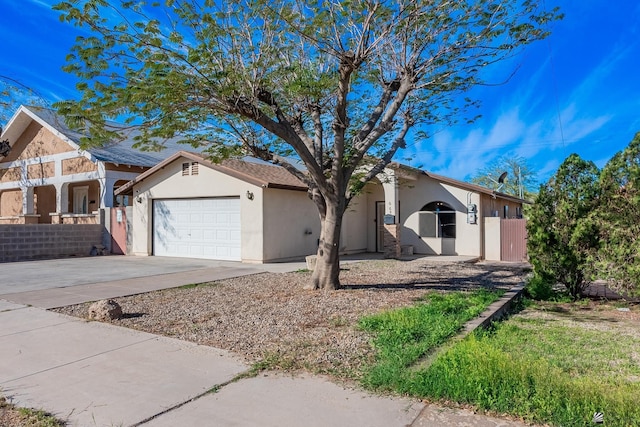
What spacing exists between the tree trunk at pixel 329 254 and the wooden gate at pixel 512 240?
955 centimetres

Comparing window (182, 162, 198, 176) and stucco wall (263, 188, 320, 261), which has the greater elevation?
window (182, 162, 198, 176)

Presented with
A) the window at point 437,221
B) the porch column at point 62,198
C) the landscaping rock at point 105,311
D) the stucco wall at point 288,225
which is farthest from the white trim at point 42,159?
the landscaping rock at point 105,311

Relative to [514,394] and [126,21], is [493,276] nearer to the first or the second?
[514,394]

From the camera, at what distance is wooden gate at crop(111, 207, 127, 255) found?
19.6 metres

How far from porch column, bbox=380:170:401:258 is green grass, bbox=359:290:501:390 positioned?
8.34 meters

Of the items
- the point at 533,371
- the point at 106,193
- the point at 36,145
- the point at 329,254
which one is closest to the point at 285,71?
the point at 329,254

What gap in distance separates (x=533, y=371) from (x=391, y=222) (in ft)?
42.6

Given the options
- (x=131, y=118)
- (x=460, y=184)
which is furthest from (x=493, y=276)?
(x=131, y=118)

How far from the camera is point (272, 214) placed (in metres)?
15.6

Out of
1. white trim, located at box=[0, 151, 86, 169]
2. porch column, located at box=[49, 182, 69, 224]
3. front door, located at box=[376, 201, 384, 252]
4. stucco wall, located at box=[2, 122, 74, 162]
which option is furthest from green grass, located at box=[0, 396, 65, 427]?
porch column, located at box=[49, 182, 69, 224]

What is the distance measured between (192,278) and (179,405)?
804cm

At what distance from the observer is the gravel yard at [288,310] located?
523cm

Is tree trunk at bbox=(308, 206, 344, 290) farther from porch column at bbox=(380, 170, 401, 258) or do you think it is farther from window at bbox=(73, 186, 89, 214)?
window at bbox=(73, 186, 89, 214)

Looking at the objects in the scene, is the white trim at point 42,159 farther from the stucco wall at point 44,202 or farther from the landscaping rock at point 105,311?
the landscaping rock at point 105,311
